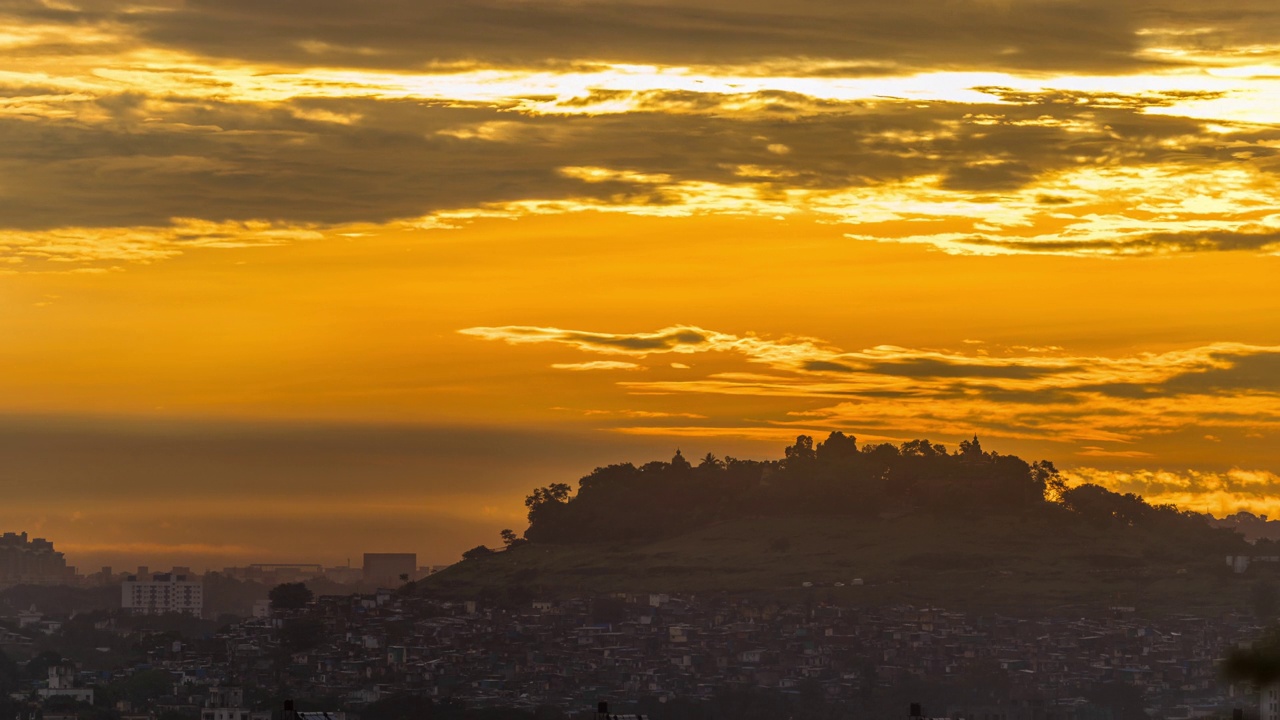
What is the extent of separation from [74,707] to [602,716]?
129906mm

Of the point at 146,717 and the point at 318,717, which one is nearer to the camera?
the point at 318,717

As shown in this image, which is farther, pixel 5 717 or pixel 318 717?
pixel 5 717

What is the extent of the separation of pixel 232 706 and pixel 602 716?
128657 millimetres

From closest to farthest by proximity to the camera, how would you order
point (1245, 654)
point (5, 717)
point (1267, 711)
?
point (1245, 654) < point (1267, 711) < point (5, 717)

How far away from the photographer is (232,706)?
199 meters

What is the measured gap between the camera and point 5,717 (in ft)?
620

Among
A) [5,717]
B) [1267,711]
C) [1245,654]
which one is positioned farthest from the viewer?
[5,717]

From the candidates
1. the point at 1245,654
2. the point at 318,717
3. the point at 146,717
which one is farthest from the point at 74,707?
the point at 1245,654

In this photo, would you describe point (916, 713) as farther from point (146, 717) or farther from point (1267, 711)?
point (146, 717)

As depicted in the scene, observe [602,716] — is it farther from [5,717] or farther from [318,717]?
[5,717]

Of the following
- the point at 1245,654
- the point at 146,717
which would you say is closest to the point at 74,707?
the point at 146,717

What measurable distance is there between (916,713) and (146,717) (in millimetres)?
127661

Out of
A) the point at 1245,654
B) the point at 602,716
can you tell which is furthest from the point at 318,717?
the point at 1245,654

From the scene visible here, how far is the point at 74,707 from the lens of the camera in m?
197
